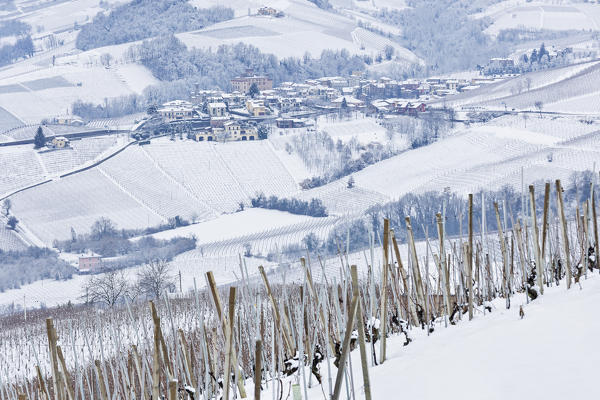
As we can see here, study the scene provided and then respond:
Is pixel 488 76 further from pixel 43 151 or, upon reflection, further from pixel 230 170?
pixel 43 151

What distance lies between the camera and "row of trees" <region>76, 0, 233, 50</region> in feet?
309

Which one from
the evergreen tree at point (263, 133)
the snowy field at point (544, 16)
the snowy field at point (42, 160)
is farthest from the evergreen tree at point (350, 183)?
the snowy field at point (544, 16)

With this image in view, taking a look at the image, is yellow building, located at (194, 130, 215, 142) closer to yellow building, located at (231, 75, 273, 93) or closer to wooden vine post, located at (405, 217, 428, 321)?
yellow building, located at (231, 75, 273, 93)

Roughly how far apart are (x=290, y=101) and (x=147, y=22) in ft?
123

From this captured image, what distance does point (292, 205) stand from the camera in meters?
41.0

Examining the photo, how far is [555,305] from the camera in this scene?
241 centimetres

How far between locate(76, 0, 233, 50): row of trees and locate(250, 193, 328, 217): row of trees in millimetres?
54164

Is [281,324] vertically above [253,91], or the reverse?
[281,324]

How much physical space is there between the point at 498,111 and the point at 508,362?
56.8 metres

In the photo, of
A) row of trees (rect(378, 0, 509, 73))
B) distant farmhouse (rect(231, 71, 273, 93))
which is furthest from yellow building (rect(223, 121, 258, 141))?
row of trees (rect(378, 0, 509, 73))

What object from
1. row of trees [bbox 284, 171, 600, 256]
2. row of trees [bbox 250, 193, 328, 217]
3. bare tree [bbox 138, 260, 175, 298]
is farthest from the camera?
row of trees [bbox 250, 193, 328, 217]

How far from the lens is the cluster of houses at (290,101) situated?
57156 mm

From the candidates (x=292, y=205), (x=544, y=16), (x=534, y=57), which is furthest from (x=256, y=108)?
(x=544, y=16)

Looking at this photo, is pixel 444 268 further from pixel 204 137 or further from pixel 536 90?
pixel 536 90
